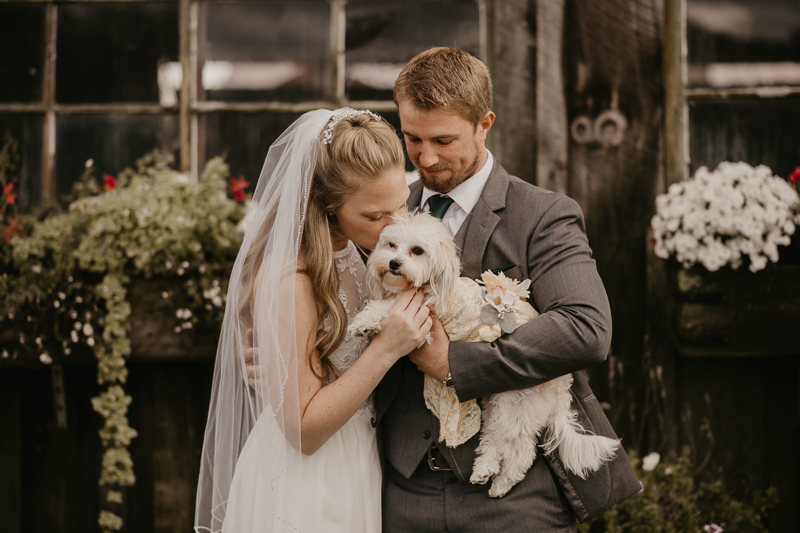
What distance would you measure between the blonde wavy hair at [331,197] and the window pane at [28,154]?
8.34 feet

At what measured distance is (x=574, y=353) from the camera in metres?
1.95

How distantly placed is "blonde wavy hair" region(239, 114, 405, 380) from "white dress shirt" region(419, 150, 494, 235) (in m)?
0.30

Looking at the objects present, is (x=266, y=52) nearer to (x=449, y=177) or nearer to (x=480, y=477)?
(x=449, y=177)

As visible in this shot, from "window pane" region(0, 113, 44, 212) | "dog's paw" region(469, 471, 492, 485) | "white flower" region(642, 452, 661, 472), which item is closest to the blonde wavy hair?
"dog's paw" region(469, 471, 492, 485)

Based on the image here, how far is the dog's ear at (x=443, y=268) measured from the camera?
2.11m

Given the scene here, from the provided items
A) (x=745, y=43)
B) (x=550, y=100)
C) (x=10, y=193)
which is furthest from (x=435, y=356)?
(x=745, y=43)

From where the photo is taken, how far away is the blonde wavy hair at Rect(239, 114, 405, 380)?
2104 millimetres

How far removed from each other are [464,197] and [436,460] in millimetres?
977

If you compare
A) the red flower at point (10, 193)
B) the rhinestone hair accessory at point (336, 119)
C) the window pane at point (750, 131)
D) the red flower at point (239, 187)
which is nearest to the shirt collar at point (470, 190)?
the rhinestone hair accessory at point (336, 119)

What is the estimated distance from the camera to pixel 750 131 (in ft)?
12.8

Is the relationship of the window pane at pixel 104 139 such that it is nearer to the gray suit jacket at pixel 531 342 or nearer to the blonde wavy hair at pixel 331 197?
the blonde wavy hair at pixel 331 197

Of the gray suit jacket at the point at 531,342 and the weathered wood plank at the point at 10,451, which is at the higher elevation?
the gray suit jacket at the point at 531,342

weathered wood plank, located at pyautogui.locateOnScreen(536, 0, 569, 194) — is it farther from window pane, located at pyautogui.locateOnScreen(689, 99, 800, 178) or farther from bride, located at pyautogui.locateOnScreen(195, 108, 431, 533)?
bride, located at pyautogui.locateOnScreen(195, 108, 431, 533)

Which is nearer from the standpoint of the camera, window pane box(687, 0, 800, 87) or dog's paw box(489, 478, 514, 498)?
dog's paw box(489, 478, 514, 498)
